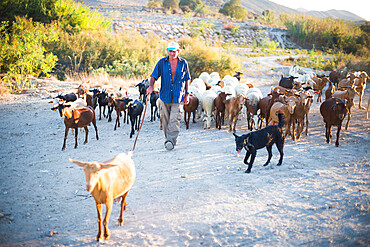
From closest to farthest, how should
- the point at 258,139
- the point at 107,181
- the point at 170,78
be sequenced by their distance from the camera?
the point at 107,181
the point at 258,139
the point at 170,78

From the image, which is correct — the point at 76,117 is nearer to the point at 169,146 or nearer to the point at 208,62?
the point at 169,146

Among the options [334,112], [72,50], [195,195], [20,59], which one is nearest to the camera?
[195,195]

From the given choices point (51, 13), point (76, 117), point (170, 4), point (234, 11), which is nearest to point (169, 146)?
point (76, 117)

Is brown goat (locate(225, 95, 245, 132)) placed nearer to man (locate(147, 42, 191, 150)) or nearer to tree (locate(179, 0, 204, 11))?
man (locate(147, 42, 191, 150))

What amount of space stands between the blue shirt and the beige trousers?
195 millimetres

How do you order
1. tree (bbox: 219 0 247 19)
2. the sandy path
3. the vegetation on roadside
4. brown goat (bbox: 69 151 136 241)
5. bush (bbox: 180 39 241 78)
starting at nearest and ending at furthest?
brown goat (bbox: 69 151 136 241), the sandy path, the vegetation on roadside, bush (bbox: 180 39 241 78), tree (bbox: 219 0 247 19)

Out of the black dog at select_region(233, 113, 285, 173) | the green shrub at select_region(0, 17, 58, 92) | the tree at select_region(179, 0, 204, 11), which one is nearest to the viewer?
the black dog at select_region(233, 113, 285, 173)

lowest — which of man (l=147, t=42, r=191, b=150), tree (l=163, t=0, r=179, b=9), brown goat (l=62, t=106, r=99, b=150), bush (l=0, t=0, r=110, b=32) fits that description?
brown goat (l=62, t=106, r=99, b=150)

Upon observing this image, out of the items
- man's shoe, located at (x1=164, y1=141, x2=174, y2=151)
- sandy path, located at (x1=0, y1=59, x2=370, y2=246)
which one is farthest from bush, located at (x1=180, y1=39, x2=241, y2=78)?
man's shoe, located at (x1=164, y1=141, x2=174, y2=151)

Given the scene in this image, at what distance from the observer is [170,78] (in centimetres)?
663

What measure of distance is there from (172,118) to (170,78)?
37.2 inches

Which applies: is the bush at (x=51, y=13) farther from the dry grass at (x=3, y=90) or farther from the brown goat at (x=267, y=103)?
the brown goat at (x=267, y=103)

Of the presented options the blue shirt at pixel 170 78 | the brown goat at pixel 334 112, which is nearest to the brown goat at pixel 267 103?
the brown goat at pixel 334 112

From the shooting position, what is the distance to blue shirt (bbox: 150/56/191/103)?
665 cm
